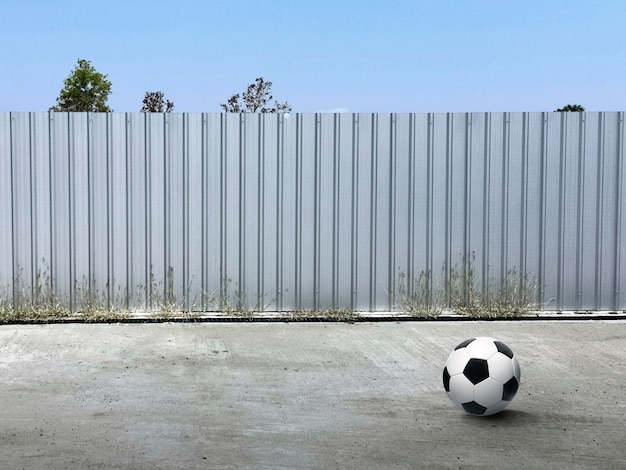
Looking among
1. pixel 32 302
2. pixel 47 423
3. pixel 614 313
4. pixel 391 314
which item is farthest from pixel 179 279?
pixel 614 313

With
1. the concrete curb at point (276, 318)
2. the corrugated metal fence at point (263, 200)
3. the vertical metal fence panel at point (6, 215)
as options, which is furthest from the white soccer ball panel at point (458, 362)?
the vertical metal fence panel at point (6, 215)

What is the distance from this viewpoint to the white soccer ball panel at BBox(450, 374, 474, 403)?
468cm

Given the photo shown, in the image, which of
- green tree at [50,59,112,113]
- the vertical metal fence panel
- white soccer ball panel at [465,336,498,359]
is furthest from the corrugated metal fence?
green tree at [50,59,112,113]

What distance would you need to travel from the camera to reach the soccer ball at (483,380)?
15.3 ft

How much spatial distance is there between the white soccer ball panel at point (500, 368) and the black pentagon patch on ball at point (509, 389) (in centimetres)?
3

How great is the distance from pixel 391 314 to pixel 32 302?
4.17m

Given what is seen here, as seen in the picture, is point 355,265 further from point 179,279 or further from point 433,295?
point 179,279

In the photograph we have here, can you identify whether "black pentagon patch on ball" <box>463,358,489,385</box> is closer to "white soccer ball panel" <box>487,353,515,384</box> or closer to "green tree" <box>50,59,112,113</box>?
"white soccer ball panel" <box>487,353,515,384</box>

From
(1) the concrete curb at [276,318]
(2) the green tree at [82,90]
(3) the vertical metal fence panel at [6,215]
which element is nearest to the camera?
(1) the concrete curb at [276,318]

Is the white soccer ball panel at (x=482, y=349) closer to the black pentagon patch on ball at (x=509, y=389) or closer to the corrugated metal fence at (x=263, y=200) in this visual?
the black pentagon patch on ball at (x=509, y=389)

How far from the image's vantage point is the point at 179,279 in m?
8.36

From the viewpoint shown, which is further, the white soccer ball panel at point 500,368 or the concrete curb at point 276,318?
the concrete curb at point 276,318

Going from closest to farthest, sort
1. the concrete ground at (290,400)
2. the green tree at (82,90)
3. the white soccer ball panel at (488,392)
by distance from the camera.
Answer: the concrete ground at (290,400)
the white soccer ball panel at (488,392)
the green tree at (82,90)

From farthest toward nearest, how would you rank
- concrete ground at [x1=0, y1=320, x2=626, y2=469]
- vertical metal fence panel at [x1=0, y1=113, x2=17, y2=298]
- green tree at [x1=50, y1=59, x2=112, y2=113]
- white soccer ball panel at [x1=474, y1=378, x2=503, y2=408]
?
green tree at [x1=50, y1=59, x2=112, y2=113], vertical metal fence panel at [x1=0, y1=113, x2=17, y2=298], white soccer ball panel at [x1=474, y1=378, x2=503, y2=408], concrete ground at [x1=0, y1=320, x2=626, y2=469]
